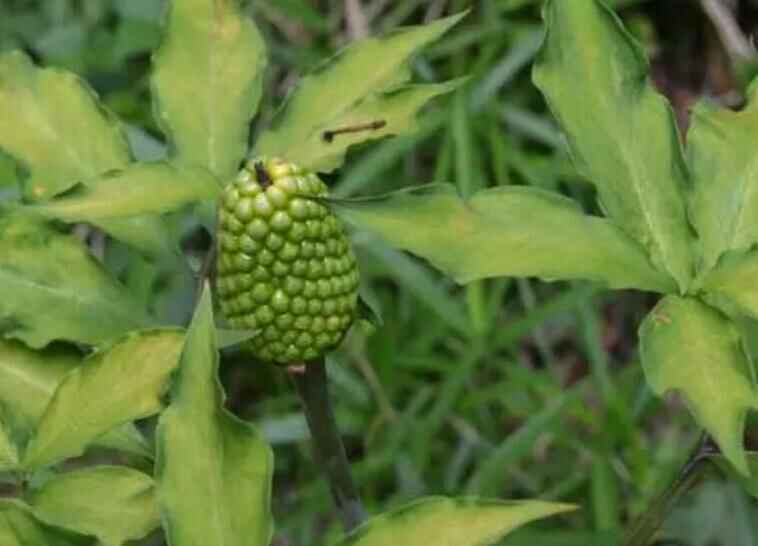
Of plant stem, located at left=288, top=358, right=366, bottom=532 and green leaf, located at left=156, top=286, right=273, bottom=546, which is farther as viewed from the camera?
plant stem, located at left=288, top=358, right=366, bottom=532

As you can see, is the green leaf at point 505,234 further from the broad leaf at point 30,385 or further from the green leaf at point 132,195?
the broad leaf at point 30,385

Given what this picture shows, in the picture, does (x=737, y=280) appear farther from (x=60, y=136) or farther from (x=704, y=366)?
(x=60, y=136)

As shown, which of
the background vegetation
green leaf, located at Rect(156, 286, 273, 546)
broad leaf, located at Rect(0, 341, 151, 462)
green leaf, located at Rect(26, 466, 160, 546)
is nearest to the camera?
green leaf, located at Rect(156, 286, 273, 546)

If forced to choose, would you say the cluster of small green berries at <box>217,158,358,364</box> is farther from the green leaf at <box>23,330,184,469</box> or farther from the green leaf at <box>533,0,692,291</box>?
the green leaf at <box>533,0,692,291</box>

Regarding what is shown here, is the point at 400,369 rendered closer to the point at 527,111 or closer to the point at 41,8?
the point at 527,111

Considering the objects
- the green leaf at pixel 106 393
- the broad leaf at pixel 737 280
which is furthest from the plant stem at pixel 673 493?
the green leaf at pixel 106 393

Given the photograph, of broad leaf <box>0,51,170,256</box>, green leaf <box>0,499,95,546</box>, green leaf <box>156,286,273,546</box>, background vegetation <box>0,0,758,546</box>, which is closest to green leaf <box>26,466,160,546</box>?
green leaf <box>0,499,95,546</box>
